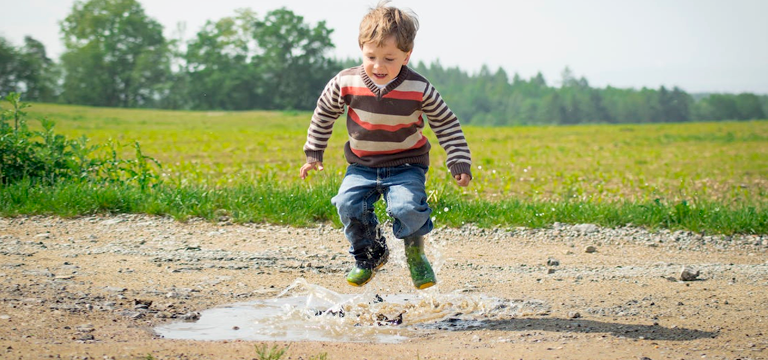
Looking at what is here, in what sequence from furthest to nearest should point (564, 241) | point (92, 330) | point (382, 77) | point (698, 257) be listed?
point (564, 241) → point (698, 257) → point (382, 77) → point (92, 330)

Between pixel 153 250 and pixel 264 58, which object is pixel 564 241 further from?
pixel 264 58

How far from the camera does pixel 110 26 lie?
4862 cm

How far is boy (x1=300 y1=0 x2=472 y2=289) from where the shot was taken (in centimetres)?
416

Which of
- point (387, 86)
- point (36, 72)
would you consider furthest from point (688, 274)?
point (36, 72)

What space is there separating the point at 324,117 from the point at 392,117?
19.4 inches

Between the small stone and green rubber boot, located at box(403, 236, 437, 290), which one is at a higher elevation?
green rubber boot, located at box(403, 236, 437, 290)

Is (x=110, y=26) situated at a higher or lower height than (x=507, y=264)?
higher

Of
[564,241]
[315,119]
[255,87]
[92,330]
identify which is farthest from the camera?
[255,87]

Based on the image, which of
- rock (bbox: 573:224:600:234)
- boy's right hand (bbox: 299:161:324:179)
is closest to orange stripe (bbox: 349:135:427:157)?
boy's right hand (bbox: 299:161:324:179)

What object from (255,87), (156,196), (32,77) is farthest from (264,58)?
(156,196)

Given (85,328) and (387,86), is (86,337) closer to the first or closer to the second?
(85,328)

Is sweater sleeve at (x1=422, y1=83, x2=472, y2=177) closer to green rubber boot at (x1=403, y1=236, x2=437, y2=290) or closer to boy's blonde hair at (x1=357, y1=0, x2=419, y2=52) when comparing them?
boy's blonde hair at (x1=357, y1=0, x2=419, y2=52)

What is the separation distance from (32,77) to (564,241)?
106ft

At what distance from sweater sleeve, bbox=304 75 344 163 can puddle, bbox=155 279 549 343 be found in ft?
2.61
